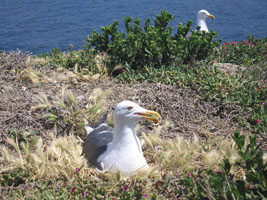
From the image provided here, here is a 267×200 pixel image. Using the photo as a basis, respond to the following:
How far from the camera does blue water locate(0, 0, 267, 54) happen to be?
1530 centimetres

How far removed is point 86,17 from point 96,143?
14.0m

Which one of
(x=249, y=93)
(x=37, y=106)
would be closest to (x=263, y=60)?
(x=249, y=93)

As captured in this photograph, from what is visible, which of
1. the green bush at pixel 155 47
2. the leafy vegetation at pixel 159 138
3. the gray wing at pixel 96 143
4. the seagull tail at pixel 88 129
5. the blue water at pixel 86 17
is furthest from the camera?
the blue water at pixel 86 17

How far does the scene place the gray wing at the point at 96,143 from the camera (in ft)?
16.5

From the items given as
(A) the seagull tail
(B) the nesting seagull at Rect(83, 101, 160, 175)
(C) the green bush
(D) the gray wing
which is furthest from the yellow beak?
(C) the green bush

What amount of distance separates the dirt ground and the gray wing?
41.1 inches

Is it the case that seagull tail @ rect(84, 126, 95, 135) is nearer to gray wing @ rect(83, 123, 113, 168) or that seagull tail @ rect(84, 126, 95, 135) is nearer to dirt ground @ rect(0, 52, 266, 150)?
gray wing @ rect(83, 123, 113, 168)

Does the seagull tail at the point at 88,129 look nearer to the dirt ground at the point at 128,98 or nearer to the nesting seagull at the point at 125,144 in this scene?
the dirt ground at the point at 128,98

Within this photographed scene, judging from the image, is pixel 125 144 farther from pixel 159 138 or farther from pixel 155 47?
pixel 155 47

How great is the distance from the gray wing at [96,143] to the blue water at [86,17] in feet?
29.5

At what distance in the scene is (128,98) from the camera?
282 inches

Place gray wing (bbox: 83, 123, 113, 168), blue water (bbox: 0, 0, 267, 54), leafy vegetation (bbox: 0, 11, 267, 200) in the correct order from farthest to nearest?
blue water (bbox: 0, 0, 267, 54)
gray wing (bbox: 83, 123, 113, 168)
leafy vegetation (bbox: 0, 11, 267, 200)

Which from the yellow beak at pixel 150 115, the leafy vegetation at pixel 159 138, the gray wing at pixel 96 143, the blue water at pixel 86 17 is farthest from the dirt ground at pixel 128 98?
the blue water at pixel 86 17

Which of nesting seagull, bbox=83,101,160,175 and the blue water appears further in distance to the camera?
the blue water
